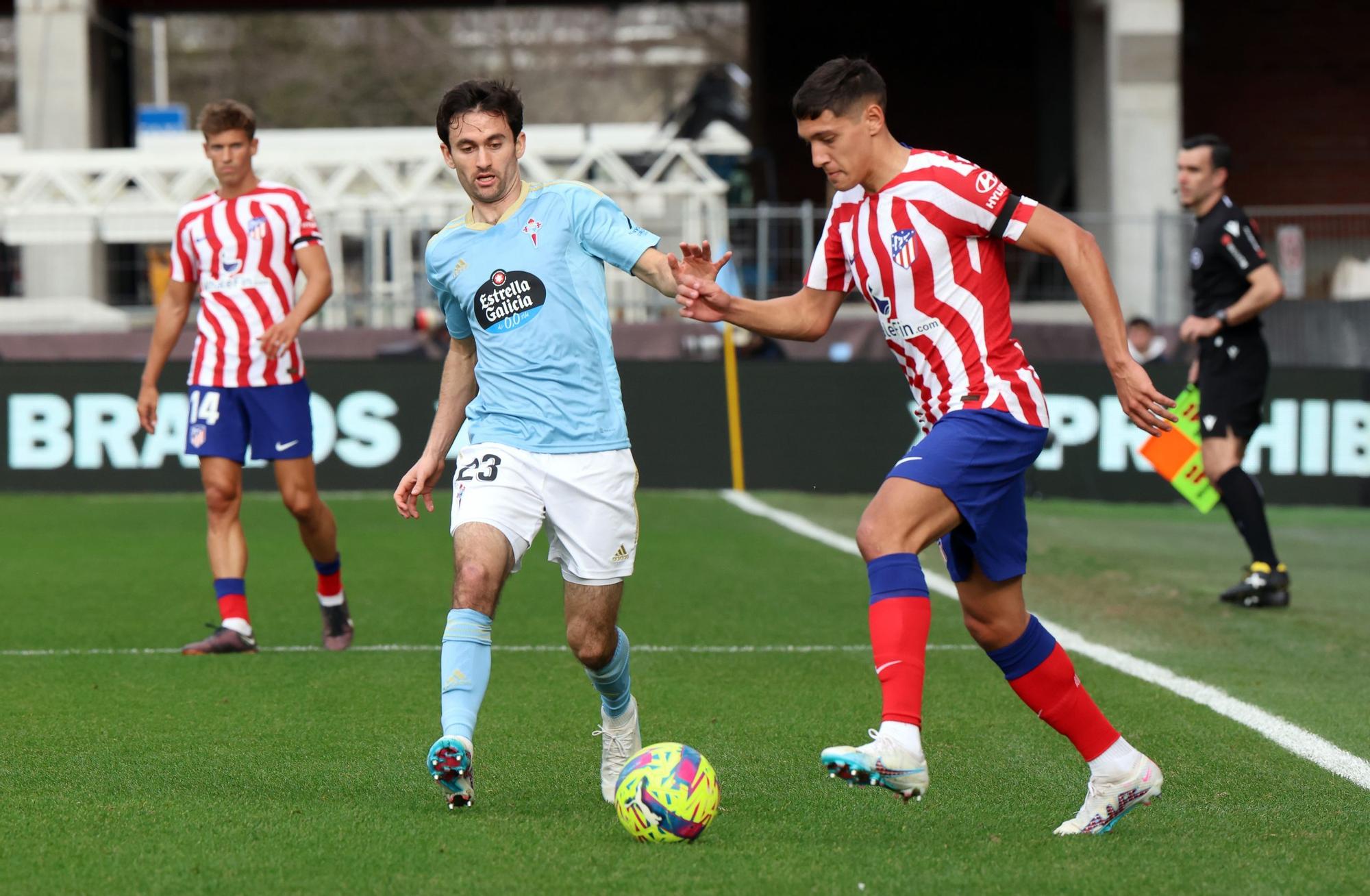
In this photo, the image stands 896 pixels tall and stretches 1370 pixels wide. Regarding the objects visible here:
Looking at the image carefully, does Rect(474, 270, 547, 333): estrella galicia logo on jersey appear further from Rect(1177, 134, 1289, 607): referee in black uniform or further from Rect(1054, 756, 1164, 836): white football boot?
Rect(1177, 134, 1289, 607): referee in black uniform

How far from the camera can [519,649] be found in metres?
7.90

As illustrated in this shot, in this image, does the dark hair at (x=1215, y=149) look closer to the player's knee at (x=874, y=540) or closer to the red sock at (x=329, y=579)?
the red sock at (x=329, y=579)

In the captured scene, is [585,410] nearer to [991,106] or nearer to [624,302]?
[624,302]

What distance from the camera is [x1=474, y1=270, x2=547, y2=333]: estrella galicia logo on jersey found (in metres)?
5.17

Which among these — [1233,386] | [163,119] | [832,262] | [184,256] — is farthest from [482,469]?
[163,119]

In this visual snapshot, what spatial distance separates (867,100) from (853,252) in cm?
41

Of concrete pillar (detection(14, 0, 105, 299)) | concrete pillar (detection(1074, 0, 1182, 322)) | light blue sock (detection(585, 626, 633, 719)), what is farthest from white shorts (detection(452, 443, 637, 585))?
concrete pillar (detection(14, 0, 105, 299))

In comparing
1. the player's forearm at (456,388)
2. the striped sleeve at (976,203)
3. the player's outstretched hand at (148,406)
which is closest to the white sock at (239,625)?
the player's outstretched hand at (148,406)

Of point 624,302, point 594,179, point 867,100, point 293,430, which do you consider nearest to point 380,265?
point 624,302

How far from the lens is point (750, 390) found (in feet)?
50.4

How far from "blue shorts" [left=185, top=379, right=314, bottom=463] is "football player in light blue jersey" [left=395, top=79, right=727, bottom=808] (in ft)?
8.69

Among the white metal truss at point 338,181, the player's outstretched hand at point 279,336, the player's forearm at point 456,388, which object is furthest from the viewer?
the white metal truss at point 338,181

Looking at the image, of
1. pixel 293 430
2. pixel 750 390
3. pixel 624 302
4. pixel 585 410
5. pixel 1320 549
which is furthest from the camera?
pixel 624 302

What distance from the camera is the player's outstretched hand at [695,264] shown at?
4.98 meters
